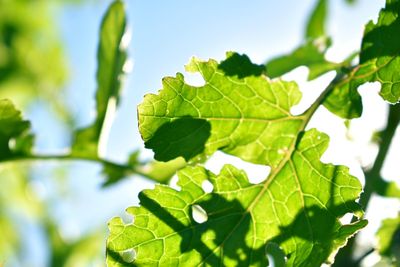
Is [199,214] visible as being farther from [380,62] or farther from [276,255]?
[380,62]


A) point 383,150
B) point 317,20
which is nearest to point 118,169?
point 383,150

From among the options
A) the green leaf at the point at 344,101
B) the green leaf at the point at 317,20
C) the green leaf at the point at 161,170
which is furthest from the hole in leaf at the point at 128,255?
the green leaf at the point at 317,20

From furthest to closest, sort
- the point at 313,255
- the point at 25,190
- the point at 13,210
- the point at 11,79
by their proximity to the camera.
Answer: the point at 11,79
the point at 13,210
the point at 25,190
the point at 313,255

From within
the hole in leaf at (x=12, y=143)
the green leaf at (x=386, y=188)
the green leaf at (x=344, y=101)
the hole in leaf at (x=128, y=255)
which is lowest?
the green leaf at (x=386, y=188)

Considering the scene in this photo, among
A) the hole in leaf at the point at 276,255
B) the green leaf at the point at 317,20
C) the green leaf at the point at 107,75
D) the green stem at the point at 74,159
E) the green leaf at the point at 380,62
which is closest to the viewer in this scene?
the green leaf at the point at 380,62

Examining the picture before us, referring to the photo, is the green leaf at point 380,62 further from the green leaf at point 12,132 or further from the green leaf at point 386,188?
the green leaf at point 12,132

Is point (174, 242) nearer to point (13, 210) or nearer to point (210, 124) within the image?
point (210, 124)

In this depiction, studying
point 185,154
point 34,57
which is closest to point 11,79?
point 34,57

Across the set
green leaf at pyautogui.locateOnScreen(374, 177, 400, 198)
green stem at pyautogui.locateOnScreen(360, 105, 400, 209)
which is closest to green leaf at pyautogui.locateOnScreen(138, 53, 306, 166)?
green stem at pyautogui.locateOnScreen(360, 105, 400, 209)
